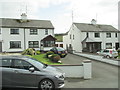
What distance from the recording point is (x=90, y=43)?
27250 mm

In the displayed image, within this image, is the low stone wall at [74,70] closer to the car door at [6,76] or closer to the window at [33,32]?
the car door at [6,76]

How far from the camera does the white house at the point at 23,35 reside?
22328mm

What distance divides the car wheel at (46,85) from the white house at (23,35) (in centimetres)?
1825

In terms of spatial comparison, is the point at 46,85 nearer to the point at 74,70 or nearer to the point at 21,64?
the point at 21,64

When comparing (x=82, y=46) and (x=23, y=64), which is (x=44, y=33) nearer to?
(x=82, y=46)

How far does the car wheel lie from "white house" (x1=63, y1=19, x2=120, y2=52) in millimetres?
22217

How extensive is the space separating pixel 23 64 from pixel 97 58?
12.4 meters

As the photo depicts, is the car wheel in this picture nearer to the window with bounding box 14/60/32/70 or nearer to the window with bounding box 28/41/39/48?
the window with bounding box 14/60/32/70

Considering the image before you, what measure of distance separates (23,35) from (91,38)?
15.9m

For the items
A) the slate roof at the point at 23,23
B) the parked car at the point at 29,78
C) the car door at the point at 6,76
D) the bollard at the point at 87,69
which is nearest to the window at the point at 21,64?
the parked car at the point at 29,78

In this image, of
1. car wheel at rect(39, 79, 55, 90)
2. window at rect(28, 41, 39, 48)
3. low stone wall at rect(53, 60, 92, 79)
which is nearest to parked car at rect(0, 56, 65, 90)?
car wheel at rect(39, 79, 55, 90)

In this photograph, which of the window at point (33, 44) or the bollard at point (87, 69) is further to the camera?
the window at point (33, 44)

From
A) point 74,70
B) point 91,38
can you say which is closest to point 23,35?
point 91,38

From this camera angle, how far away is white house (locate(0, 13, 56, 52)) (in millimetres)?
22328
